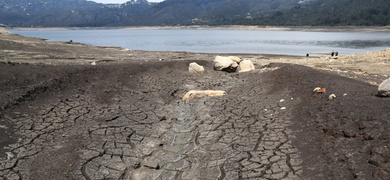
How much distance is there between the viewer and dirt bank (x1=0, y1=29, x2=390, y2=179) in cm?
691

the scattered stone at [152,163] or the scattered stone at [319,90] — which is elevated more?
the scattered stone at [319,90]

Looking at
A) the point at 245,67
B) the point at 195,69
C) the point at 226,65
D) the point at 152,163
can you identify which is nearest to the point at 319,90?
the point at 152,163

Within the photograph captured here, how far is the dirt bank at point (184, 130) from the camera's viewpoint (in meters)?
6.91

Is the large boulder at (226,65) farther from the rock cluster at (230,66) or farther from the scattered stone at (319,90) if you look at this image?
the scattered stone at (319,90)

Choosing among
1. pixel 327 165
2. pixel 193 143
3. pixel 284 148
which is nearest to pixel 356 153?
pixel 327 165

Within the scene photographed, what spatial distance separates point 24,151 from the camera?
25.6ft

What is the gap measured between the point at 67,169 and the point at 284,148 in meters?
4.93

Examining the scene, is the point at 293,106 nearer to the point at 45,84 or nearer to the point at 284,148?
the point at 284,148

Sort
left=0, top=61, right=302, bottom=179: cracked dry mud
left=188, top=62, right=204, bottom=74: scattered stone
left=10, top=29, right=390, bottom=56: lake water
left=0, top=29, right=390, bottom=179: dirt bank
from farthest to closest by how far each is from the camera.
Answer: left=10, top=29, right=390, bottom=56: lake water, left=188, top=62, right=204, bottom=74: scattered stone, left=0, top=61, right=302, bottom=179: cracked dry mud, left=0, top=29, right=390, bottom=179: dirt bank

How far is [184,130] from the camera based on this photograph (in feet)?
32.6

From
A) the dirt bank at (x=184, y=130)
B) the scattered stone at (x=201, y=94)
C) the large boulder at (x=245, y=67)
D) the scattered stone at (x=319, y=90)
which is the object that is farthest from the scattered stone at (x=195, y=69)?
the scattered stone at (x=319, y=90)

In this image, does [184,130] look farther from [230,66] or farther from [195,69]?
[230,66]

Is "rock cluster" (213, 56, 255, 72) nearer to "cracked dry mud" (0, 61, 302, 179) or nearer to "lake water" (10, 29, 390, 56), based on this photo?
"cracked dry mud" (0, 61, 302, 179)

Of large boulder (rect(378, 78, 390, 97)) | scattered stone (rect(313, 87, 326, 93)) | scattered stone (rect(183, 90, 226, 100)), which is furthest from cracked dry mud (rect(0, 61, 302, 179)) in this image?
large boulder (rect(378, 78, 390, 97))
